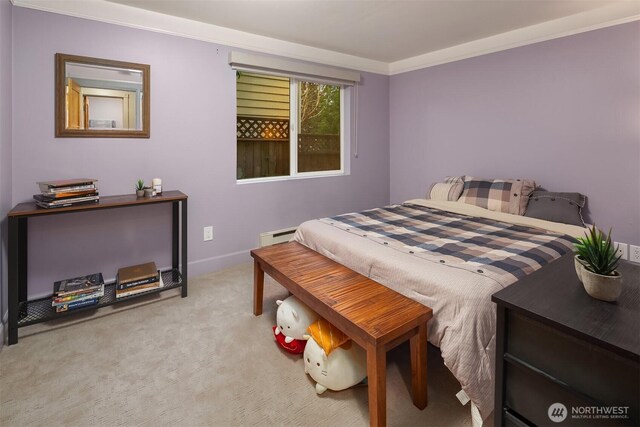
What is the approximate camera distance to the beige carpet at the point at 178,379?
4.83ft

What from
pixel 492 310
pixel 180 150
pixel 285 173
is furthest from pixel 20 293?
pixel 492 310

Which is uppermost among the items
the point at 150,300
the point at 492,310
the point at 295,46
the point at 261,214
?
the point at 295,46

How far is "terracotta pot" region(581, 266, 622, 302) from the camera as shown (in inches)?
41.4

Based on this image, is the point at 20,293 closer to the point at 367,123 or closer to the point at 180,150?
the point at 180,150

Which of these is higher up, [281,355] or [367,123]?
[367,123]

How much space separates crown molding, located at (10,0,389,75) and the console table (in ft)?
4.33

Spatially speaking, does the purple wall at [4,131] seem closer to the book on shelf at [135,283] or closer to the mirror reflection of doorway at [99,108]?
the mirror reflection of doorway at [99,108]

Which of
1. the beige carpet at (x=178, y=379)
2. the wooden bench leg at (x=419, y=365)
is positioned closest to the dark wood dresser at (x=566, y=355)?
the wooden bench leg at (x=419, y=365)

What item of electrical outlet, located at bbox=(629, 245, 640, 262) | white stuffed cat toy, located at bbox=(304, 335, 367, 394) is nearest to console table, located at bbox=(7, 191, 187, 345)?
white stuffed cat toy, located at bbox=(304, 335, 367, 394)

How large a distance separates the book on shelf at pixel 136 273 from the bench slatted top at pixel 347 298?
0.92m

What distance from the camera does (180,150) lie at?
2896 millimetres

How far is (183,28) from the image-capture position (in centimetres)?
280

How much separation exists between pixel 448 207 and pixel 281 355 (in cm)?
197

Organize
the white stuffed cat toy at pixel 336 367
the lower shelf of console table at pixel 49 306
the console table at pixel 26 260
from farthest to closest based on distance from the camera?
the lower shelf of console table at pixel 49 306 < the console table at pixel 26 260 < the white stuffed cat toy at pixel 336 367
